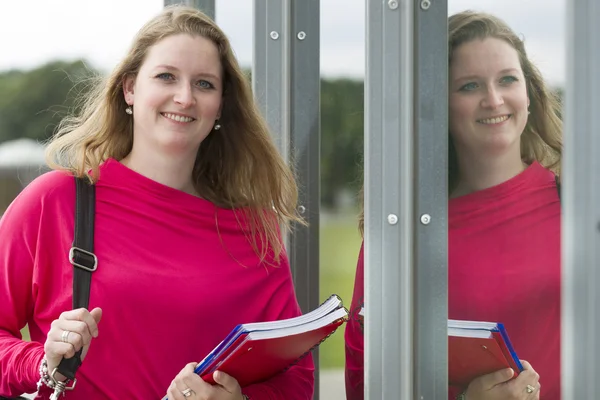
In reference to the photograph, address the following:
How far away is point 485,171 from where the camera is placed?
1864mm

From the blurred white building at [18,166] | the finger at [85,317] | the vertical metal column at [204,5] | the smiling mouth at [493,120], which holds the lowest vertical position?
the finger at [85,317]

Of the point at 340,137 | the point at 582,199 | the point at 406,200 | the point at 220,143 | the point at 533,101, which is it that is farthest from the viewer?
the point at 220,143

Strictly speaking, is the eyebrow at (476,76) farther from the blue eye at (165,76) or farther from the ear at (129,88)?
the ear at (129,88)

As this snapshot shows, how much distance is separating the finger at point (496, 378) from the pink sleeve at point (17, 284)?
1.01 m

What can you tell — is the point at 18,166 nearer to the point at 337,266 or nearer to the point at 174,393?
the point at 337,266

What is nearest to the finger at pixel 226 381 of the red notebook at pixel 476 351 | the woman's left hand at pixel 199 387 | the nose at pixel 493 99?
the woman's left hand at pixel 199 387

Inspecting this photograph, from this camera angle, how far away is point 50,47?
3.81 m

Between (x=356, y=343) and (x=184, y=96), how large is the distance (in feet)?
2.51

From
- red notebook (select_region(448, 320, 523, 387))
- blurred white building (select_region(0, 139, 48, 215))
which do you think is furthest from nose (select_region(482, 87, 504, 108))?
blurred white building (select_region(0, 139, 48, 215))

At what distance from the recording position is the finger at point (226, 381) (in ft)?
6.81

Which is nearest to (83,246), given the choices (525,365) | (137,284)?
(137,284)

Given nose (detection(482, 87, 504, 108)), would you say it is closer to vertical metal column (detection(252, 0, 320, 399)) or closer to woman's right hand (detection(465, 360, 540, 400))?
woman's right hand (detection(465, 360, 540, 400))

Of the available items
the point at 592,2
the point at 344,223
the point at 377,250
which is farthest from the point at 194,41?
the point at 592,2

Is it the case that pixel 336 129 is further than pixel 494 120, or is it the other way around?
pixel 336 129
